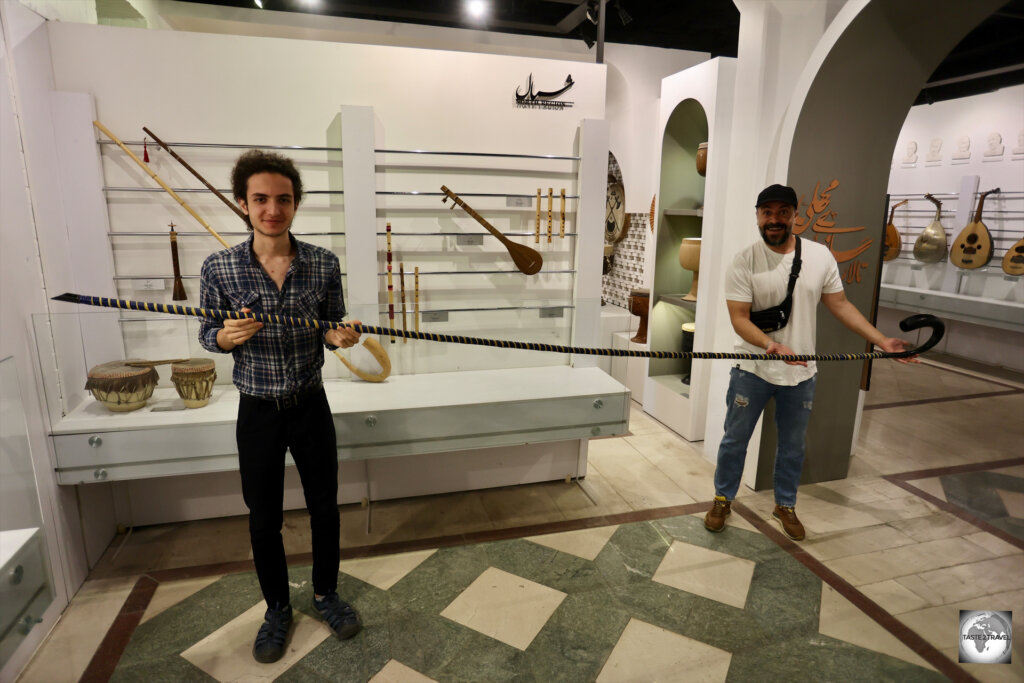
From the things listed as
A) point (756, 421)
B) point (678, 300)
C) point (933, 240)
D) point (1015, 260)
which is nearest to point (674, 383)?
point (678, 300)

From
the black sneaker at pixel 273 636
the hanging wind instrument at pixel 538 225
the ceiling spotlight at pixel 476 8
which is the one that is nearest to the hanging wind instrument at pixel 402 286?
the hanging wind instrument at pixel 538 225

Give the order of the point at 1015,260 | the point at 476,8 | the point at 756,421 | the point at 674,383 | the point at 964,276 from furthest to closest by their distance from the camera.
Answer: the point at 964,276
the point at 1015,260
the point at 476,8
the point at 674,383
the point at 756,421

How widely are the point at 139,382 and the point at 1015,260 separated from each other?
284 inches

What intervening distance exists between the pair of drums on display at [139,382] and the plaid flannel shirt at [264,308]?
66 centimetres

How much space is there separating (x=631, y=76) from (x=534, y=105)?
3472 mm

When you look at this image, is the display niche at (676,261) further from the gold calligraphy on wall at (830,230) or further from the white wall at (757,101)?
the gold calligraphy on wall at (830,230)

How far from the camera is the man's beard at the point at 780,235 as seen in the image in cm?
269

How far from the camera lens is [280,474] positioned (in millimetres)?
2107

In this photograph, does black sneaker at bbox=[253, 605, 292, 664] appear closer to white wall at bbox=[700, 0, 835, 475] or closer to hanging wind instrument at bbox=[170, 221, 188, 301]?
hanging wind instrument at bbox=[170, 221, 188, 301]

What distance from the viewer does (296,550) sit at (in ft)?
9.46

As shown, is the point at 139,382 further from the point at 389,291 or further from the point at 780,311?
the point at 780,311

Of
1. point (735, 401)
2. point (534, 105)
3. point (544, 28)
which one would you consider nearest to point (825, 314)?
point (735, 401)

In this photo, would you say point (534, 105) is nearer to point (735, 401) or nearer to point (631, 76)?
point (735, 401)

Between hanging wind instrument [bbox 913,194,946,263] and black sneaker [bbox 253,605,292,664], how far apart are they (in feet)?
24.0
